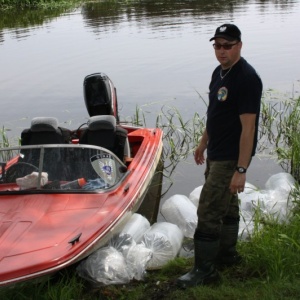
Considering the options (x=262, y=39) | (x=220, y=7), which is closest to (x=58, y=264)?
(x=262, y=39)

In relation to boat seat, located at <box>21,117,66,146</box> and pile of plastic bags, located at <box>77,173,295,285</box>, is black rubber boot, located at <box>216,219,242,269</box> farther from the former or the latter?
boat seat, located at <box>21,117,66,146</box>

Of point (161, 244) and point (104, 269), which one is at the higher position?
point (104, 269)

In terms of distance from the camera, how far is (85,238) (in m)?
4.50

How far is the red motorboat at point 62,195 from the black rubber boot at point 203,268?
884 millimetres

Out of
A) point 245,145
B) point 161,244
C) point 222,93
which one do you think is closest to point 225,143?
point 245,145

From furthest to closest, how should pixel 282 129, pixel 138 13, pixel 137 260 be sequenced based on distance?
pixel 138 13 → pixel 282 129 → pixel 137 260

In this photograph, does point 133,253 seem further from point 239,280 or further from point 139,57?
point 139,57

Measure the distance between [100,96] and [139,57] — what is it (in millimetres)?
9594

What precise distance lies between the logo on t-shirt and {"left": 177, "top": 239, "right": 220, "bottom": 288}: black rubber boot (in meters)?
1.15

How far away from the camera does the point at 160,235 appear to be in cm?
510

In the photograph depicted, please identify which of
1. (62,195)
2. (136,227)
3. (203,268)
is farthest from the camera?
(136,227)

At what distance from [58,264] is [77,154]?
1.62 m

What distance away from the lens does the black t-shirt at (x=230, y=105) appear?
12.2 feet

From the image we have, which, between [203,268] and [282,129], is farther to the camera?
[282,129]
